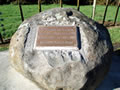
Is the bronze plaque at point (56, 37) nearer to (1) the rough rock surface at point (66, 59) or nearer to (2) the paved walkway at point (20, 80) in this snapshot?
(1) the rough rock surface at point (66, 59)

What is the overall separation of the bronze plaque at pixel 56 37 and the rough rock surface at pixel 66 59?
0.10 metres

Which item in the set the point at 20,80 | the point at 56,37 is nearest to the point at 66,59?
the point at 56,37

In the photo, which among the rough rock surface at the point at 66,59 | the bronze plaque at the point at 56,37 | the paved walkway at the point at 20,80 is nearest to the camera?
the rough rock surface at the point at 66,59

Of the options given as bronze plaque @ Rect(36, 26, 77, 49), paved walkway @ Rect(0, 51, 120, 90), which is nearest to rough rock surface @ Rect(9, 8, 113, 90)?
bronze plaque @ Rect(36, 26, 77, 49)

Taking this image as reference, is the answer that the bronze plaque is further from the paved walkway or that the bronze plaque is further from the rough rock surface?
the paved walkway

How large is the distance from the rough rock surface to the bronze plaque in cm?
10

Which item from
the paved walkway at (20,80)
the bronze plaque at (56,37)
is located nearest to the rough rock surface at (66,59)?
the bronze plaque at (56,37)

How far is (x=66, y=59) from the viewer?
99.1 inches

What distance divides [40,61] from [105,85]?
57.5 inches

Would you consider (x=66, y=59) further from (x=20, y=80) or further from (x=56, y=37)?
(x=20, y=80)

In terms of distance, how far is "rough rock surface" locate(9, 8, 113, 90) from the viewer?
2.47m

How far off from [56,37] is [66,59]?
0.51 meters

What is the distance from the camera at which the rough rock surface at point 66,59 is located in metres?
2.47

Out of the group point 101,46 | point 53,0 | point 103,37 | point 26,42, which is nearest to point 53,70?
point 26,42
